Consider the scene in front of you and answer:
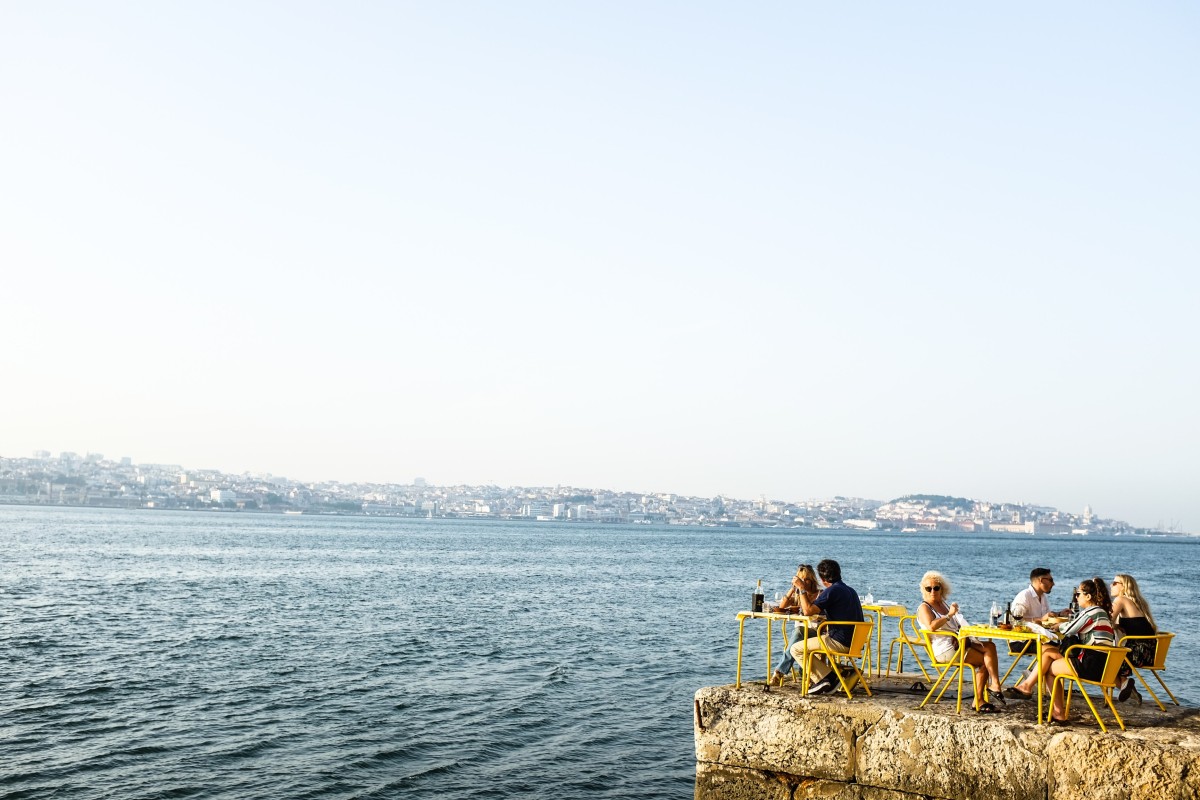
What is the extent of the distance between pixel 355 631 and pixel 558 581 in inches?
1015

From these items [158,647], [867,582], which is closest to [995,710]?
[158,647]

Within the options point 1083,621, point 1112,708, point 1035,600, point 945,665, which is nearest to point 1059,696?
point 1112,708

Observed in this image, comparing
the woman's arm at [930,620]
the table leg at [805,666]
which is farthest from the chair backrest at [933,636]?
the table leg at [805,666]

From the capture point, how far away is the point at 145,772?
45.6 ft

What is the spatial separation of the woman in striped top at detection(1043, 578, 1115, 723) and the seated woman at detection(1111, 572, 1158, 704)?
634 millimetres

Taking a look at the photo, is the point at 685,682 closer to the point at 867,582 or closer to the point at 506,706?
the point at 506,706

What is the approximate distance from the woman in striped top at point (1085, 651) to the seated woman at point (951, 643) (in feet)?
1.91

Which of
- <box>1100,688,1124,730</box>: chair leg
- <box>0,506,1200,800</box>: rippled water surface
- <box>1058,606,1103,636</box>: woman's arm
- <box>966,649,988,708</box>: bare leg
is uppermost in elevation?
<box>1058,606,1103,636</box>: woman's arm

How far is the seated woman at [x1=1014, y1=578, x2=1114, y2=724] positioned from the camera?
352 inches

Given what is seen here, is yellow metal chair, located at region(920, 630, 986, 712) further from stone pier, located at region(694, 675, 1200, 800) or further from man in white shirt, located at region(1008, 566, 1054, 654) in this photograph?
man in white shirt, located at region(1008, 566, 1054, 654)

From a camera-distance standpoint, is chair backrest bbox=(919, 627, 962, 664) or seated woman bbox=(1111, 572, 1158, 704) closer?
chair backrest bbox=(919, 627, 962, 664)

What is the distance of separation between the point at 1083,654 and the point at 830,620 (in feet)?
8.01

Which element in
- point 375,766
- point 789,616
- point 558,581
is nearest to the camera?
point 789,616

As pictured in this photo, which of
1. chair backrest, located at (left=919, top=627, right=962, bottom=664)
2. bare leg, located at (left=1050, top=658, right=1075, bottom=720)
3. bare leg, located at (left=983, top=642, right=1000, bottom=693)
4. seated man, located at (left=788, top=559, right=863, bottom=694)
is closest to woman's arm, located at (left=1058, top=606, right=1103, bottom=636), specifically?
bare leg, located at (left=1050, top=658, right=1075, bottom=720)
